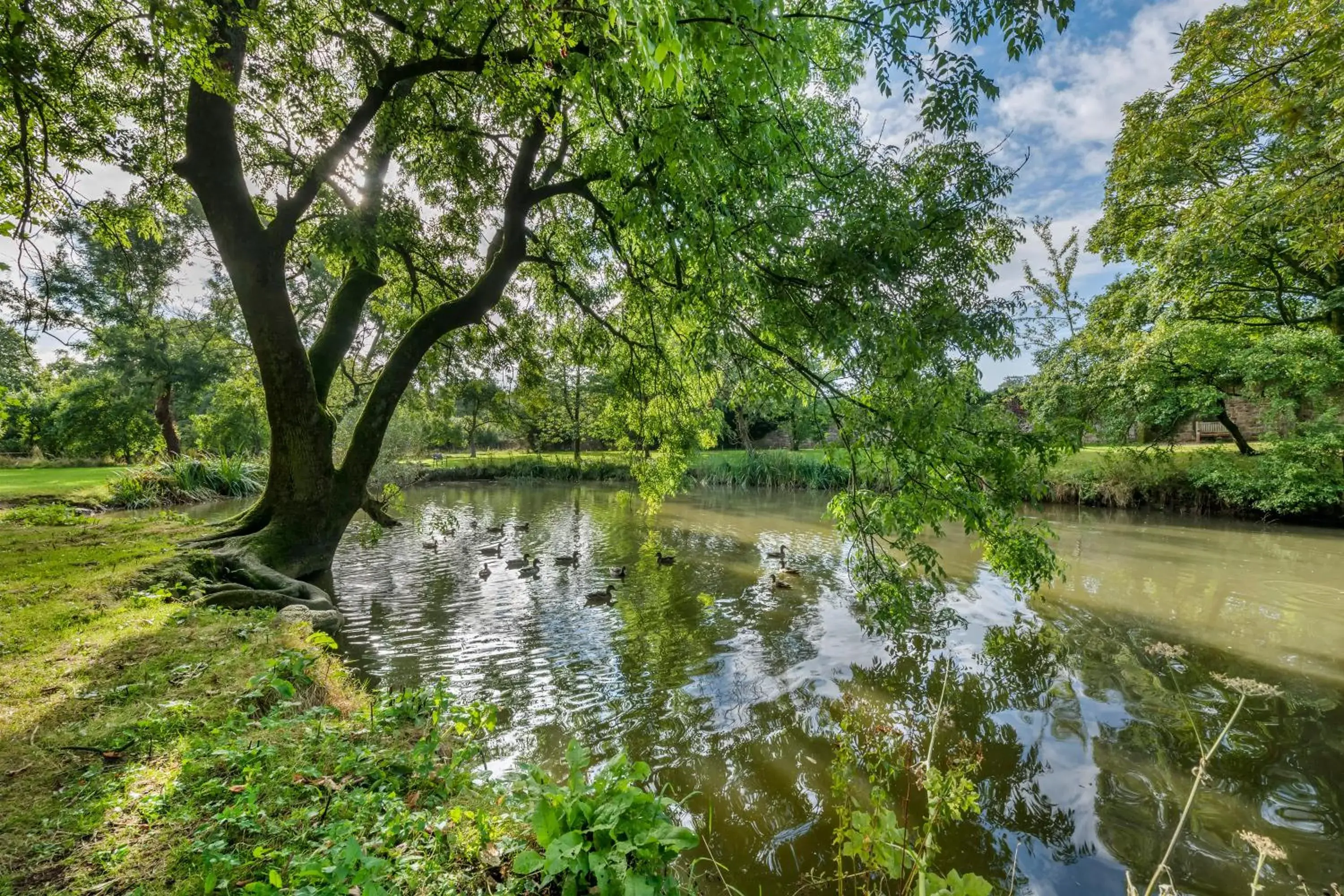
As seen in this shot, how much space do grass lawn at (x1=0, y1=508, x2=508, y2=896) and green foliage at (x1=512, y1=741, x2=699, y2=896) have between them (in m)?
0.38

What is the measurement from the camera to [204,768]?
236 cm

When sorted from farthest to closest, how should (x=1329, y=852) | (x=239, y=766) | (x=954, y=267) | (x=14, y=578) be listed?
(x=14, y=578), (x=954, y=267), (x=1329, y=852), (x=239, y=766)

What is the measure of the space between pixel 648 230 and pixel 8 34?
553cm

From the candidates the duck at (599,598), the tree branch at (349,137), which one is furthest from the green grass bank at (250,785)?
the tree branch at (349,137)

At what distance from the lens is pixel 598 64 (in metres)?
4.13

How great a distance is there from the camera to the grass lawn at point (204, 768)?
1.82m

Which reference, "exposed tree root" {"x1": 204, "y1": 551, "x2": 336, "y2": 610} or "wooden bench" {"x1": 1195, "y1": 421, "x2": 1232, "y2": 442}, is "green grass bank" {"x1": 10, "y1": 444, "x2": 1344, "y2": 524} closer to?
"wooden bench" {"x1": 1195, "y1": 421, "x2": 1232, "y2": 442}

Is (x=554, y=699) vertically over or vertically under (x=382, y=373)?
under

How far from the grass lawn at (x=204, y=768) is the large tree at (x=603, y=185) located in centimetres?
239

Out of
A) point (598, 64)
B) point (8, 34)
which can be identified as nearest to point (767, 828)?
point (598, 64)

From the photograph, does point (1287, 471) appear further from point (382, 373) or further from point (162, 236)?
point (162, 236)

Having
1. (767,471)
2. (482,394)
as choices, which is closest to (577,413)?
(767,471)

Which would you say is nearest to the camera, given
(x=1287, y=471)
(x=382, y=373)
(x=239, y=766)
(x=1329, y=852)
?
(x=239, y=766)

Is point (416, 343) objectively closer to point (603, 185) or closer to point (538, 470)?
point (603, 185)
